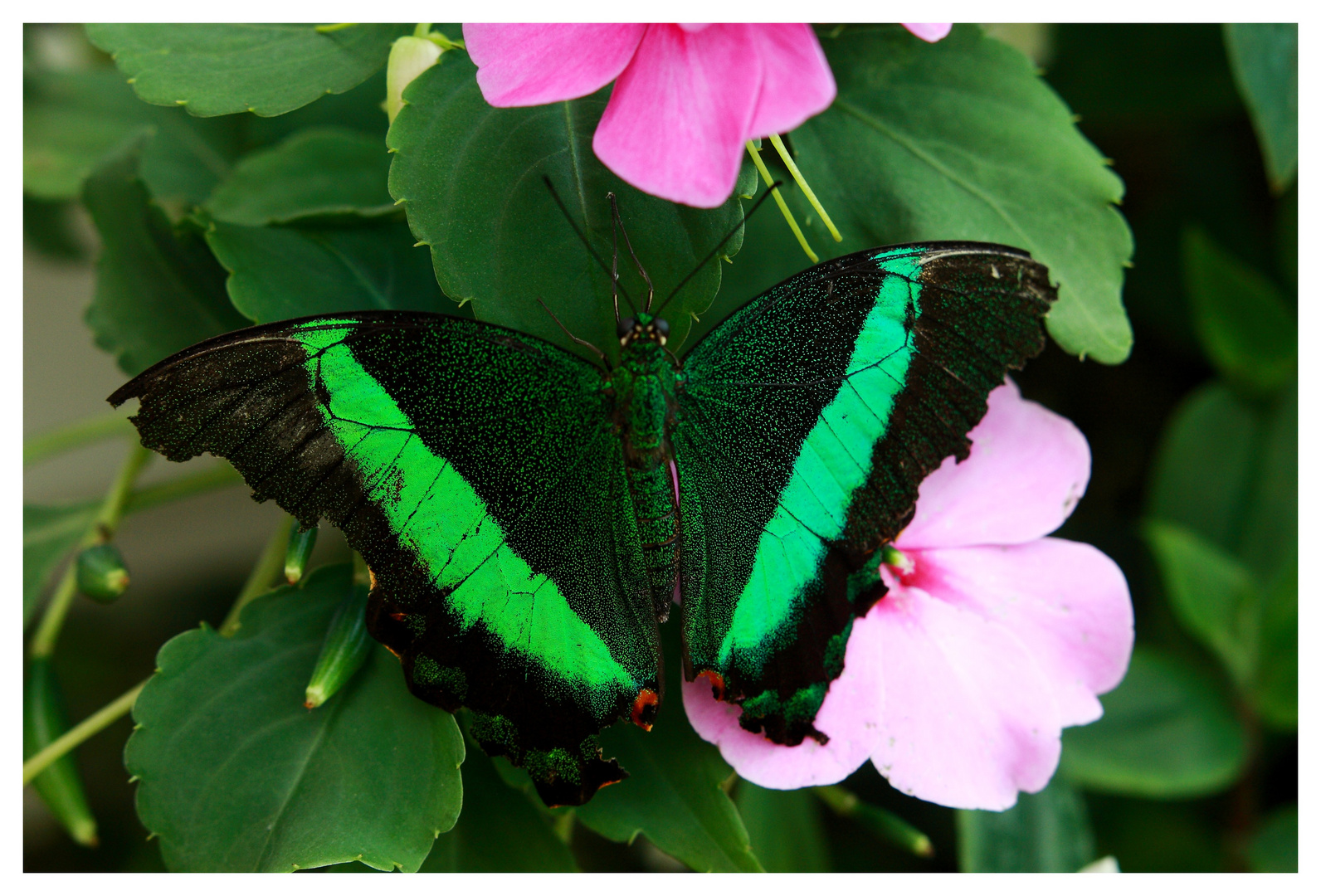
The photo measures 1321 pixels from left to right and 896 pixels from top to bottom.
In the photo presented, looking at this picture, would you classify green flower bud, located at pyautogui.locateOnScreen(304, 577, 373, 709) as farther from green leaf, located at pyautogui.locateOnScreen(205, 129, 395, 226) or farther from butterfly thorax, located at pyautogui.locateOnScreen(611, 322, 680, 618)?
green leaf, located at pyautogui.locateOnScreen(205, 129, 395, 226)

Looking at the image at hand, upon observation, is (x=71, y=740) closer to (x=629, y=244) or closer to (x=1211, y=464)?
(x=629, y=244)

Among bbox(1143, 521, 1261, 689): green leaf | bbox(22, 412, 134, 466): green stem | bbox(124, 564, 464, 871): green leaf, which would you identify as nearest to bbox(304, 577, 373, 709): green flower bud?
bbox(124, 564, 464, 871): green leaf

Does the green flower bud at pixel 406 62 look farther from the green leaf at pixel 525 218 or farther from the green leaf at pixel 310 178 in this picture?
the green leaf at pixel 310 178

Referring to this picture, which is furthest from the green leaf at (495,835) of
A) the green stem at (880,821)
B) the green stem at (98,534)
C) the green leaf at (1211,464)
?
the green leaf at (1211,464)

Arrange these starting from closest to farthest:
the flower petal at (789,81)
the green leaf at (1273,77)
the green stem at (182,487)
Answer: the flower petal at (789,81) → the green leaf at (1273,77) → the green stem at (182,487)

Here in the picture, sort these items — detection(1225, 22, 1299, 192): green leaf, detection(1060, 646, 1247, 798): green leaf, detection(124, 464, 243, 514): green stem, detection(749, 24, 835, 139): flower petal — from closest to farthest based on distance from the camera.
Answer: detection(749, 24, 835, 139): flower petal < detection(1225, 22, 1299, 192): green leaf < detection(124, 464, 243, 514): green stem < detection(1060, 646, 1247, 798): green leaf

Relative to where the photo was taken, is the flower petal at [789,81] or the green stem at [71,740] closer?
the flower petal at [789,81]
